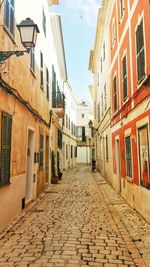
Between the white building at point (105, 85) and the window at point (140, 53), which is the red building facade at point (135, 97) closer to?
the window at point (140, 53)

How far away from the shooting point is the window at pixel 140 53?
22.9 feet

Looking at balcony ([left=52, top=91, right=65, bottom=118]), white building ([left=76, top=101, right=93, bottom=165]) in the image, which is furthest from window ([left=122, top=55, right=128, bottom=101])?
white building ([left=76, top=101, right=93, bottom=165])

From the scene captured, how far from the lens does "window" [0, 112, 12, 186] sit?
606cm

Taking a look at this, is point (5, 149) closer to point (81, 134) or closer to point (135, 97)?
point (135, 97)

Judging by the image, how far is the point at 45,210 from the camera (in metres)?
8.35

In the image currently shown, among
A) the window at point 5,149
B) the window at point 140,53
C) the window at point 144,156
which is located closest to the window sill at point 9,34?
the window at point 5,149

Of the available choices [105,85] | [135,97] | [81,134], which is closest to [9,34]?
[135,97]

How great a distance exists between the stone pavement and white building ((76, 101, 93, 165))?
3349 cm

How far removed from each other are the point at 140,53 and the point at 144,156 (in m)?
2.62

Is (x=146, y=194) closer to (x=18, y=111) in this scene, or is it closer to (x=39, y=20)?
(x=18, y=111)

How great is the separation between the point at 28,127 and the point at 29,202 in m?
2.45

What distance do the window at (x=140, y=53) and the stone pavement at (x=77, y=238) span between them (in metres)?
3.68

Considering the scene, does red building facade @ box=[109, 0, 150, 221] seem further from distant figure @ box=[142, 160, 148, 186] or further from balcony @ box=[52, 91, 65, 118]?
balcony @ box=[52, 91, 65, 118]

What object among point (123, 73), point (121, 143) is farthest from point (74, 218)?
point (123, 73)
